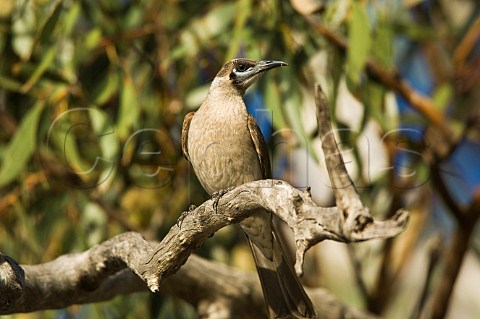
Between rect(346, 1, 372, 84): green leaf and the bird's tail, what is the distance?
79cm

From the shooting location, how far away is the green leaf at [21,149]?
4059 mm

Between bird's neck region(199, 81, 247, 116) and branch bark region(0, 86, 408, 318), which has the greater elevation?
bird's neck region(199, 81, 247, 116)

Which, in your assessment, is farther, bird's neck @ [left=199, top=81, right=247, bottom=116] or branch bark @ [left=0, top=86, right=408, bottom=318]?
bird's neck @ [left=199, top=81, right=247, bottom=116]

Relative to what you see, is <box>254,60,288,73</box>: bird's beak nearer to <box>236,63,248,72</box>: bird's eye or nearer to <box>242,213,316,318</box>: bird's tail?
<box>236,63,248,72</box>: bird's eye

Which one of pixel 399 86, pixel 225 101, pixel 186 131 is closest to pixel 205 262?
pixel 186 131

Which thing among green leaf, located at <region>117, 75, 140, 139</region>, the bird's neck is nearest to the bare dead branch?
the bird's neck

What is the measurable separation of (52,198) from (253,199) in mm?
2520

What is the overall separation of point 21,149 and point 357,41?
164cm

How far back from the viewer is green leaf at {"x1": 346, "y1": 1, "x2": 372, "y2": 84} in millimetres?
3912

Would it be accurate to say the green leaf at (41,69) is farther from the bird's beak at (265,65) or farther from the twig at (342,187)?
the twig at (342,187)

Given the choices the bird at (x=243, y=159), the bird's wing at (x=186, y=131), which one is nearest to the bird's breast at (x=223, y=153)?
the bird at (x=243, y=159)

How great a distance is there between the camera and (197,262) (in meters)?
3.88

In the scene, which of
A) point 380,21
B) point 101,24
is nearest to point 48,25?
point 101,24

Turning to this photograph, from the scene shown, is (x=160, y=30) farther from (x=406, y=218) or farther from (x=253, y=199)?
(x=406, y=218)
